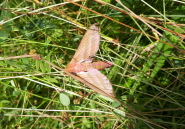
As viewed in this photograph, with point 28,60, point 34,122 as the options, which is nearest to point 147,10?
point 28,60

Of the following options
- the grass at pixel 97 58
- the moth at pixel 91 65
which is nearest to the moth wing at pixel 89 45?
the moth at pixel 91 65

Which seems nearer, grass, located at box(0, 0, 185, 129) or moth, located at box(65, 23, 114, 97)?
moth, located at box(65, 23, 114, 97)

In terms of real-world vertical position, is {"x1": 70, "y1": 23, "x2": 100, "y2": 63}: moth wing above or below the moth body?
above

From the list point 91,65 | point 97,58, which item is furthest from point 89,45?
point 97,58

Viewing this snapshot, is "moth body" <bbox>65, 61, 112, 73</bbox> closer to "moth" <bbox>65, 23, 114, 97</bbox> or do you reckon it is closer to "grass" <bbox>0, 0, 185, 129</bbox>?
"moth" <bbox>65, 23, 114, 97</bbox>

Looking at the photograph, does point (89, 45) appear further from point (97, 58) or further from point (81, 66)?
point (97, 58)

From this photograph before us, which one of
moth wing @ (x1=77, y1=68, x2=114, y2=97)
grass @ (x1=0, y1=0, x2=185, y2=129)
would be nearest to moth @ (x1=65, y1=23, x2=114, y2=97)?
moth wing @ (x1=77, y1=68, x2=114, y2=97)

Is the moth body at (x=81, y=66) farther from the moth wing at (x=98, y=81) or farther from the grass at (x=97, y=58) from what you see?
the grass at (x=97, y=58)
